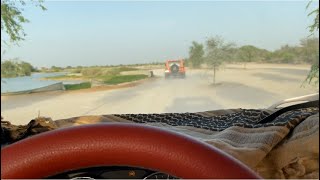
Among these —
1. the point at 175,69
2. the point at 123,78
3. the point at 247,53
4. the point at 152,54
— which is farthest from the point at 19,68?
the point at 247,53

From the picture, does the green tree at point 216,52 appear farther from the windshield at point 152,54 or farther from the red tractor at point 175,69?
the red tractor at point 175,69

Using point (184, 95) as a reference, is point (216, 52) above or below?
above

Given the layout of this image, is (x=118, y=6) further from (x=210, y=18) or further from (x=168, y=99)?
(x=168, y=99)

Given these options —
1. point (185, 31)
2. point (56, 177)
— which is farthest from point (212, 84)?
point (56, 177)

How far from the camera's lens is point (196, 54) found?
4.72 feet

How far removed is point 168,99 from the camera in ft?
4.53

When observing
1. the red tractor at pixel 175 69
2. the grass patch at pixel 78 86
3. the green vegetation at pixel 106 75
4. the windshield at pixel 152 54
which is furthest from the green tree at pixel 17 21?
the red tractor at pixel 175 69

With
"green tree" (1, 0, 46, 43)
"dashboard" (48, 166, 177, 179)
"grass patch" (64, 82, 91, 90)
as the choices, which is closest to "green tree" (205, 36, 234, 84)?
"grass patch" (64, 82, 91, 90)

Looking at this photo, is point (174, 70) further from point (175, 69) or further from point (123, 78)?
point (123, 78)

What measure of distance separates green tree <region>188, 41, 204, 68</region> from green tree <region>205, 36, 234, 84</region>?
3cm

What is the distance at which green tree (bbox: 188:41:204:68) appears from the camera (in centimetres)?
136

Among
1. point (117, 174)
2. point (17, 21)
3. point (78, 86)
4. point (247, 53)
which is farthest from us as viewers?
point (78, 86)

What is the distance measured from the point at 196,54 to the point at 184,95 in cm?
16

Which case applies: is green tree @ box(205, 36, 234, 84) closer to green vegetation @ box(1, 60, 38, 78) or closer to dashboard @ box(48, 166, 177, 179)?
green vegetation @ box(1, 60, 38, 78)
